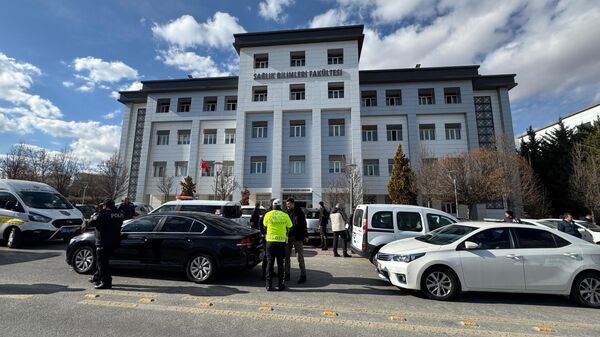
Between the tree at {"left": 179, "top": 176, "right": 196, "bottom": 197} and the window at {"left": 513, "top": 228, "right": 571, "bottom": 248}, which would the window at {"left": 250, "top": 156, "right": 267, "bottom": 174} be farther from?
the window at {"left": 513, "top": 228, "right": 571, "bottom": 248}

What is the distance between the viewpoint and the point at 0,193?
10.4 meters

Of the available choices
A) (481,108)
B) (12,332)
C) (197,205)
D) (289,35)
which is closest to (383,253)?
(12,332)

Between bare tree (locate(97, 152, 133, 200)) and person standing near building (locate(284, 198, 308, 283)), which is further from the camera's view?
bare tree (locate(97, 152, 133, 200))

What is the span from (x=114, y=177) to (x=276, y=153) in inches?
733

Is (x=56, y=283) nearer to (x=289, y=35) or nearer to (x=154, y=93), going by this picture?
(x=289, y=35)

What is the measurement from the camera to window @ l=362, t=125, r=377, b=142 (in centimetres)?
3023

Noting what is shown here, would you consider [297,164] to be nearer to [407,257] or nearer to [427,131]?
[427,131]

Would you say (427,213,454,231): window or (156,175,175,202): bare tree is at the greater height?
(156,175,175,202): bare tree

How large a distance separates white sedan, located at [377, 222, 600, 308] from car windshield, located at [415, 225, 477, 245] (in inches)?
2.9

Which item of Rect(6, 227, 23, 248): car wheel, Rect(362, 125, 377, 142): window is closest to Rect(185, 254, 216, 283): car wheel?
Rect(6, 227, 23, 248): car wheel

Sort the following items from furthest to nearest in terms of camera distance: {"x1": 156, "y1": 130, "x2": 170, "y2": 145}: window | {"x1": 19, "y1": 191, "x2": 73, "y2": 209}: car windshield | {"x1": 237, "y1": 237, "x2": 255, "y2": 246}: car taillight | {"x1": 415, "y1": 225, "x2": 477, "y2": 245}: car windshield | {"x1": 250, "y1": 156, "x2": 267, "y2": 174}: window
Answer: {"x1": 156, "y1": 130, "x2": 170, "y2": 145}: window, {"x1": 250, "y1": 156, "x2": 267, "y2": 174}: window, {"x1": 19, "y1": 191, "x2": 73, "y2": 209}: car windshield, {"x1": 237, "y1": 237, "x2": 255, "y2": 246}: car taillight, {"x1": 415, "y1": 225, "x2": 477, "y2": 245}: car windshield

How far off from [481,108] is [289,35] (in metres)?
23.2

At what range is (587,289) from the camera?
5.05 m

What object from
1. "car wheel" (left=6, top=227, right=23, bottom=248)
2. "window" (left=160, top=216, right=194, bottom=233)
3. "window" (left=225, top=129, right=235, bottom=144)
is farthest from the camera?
"window" (left=225, top=129, right=235, bottom=144)
